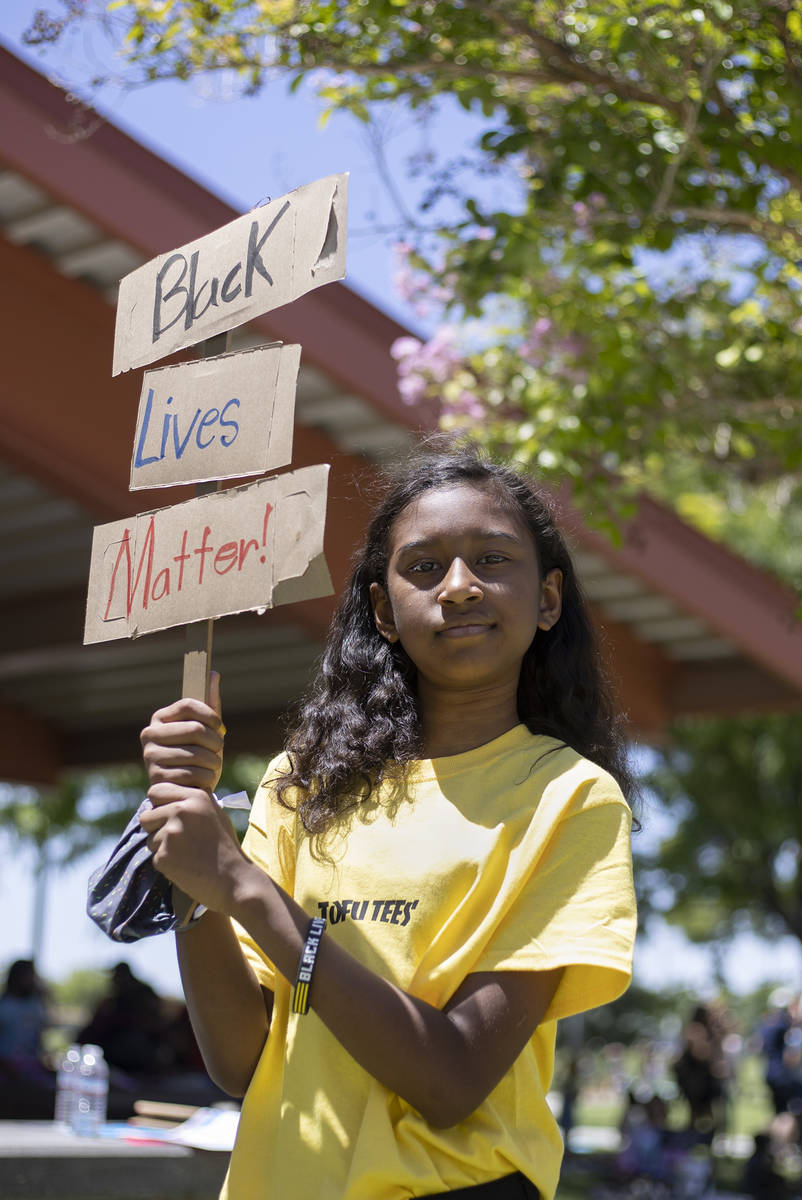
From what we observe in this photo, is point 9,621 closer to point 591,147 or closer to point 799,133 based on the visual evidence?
point 591,147

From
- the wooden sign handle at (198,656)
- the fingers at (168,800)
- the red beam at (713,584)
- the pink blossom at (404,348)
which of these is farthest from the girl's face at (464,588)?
the red beam at (713,584)

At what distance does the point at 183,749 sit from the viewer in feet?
5.07

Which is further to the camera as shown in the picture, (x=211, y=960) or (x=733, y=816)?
(x=733, y=816)

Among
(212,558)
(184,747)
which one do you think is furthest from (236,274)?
(184,747)

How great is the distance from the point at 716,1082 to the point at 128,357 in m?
11.4

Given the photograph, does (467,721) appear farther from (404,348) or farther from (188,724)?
(404,348)

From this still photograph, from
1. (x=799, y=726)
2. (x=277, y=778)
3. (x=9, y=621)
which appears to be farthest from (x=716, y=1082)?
(x=277, y=778)

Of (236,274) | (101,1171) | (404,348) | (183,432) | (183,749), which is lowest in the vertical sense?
(101,1171)

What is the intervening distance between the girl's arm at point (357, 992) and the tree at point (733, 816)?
48.5ft

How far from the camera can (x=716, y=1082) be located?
1192 cm

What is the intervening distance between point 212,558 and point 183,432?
0.20 metres

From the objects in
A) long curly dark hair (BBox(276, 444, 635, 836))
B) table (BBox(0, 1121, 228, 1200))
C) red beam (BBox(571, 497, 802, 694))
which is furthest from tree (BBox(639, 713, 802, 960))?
long curly dark hair (BBox(276, 444, 635, 836))

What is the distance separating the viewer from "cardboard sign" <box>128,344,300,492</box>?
1.67 metres

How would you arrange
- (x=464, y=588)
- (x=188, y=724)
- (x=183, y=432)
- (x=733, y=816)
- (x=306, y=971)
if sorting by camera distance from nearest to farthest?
(x=306, y=971), (x=188, y=724), (x=464, y=588), (x=183, y=432), (x=733, y=816)
